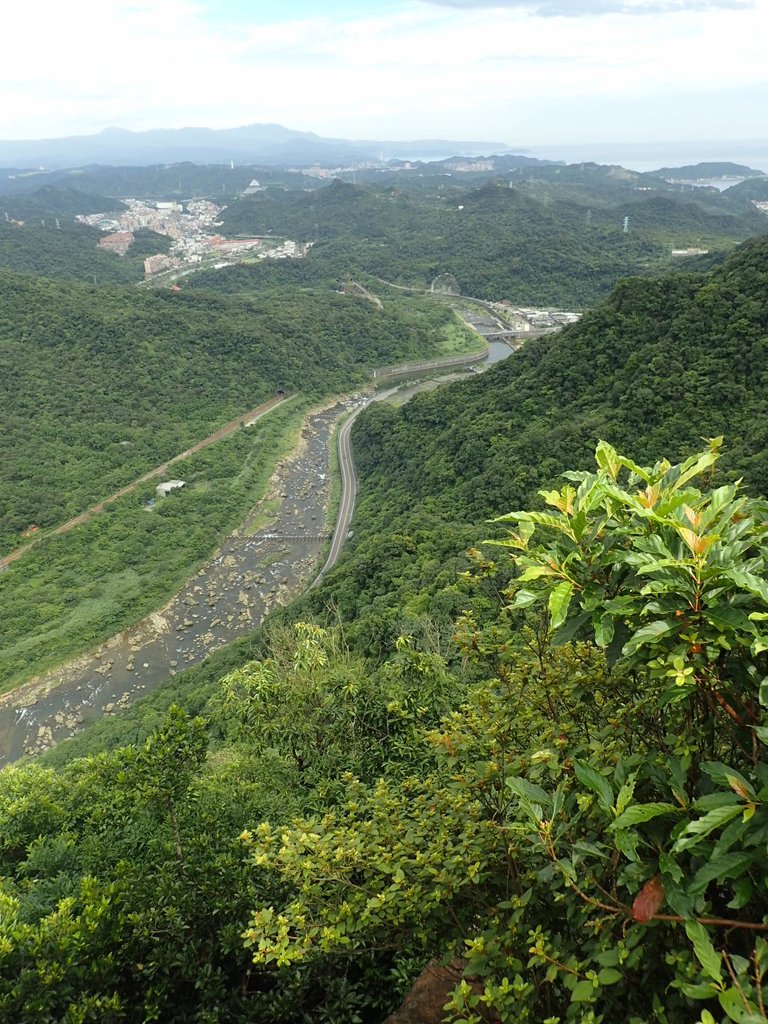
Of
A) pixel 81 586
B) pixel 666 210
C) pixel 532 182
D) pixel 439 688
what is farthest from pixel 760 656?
pixel 532 182

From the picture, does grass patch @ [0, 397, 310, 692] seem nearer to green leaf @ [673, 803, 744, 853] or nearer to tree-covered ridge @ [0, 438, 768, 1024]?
tree-covered ridge @ [0, 438, 768, 1024]

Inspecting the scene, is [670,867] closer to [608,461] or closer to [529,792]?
[529,792]

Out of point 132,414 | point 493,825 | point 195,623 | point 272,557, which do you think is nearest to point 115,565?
point 195,623

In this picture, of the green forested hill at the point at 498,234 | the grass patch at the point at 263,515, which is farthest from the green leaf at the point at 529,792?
the green forested hill at the point at 498,234

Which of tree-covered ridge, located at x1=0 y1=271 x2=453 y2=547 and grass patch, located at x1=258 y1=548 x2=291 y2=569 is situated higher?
tree-covered ridge, located at x1=0 y1=271 x2=453 y2=547

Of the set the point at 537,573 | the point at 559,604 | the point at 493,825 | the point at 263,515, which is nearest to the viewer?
the point at 559,604

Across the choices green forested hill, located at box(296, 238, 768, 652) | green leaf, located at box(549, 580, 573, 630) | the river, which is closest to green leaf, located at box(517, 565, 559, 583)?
green leaf, located at box(549, 580, 573, 630)
